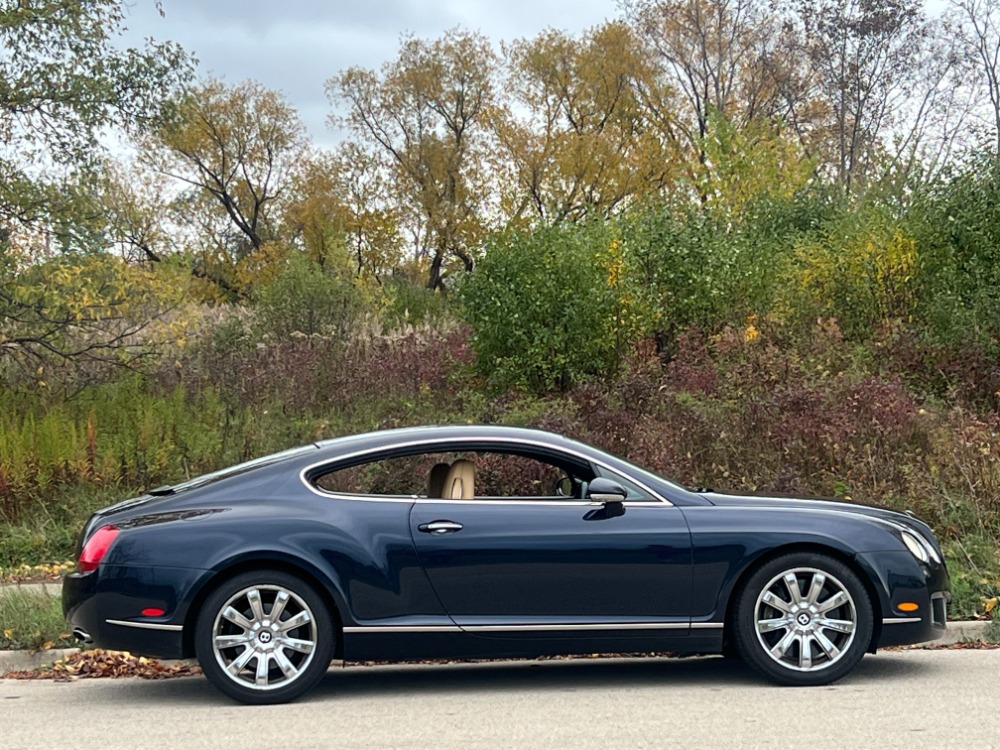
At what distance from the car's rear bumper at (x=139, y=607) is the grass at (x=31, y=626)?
175 cm

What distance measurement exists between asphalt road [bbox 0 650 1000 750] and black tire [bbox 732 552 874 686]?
13 centimetres

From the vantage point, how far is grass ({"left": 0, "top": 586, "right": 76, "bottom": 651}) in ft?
29.1

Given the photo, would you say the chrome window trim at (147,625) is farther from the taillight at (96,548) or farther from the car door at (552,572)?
the car door at (552,572)

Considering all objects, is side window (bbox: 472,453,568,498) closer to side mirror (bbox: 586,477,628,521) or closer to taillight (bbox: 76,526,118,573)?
side mirror (bbox: 586,477,628,521)

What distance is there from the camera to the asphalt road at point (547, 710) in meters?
6.30

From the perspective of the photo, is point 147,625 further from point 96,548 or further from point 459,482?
point 459,482

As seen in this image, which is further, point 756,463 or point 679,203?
point 679,203

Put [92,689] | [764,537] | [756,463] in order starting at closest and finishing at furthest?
1. [764,537]
2. [92,689]
3. [756,463]

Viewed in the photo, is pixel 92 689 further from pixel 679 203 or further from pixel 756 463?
pixel 679 203

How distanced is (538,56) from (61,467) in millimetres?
40966

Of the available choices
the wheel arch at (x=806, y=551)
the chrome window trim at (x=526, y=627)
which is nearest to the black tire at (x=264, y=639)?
the chrome window trim at (x=526, y=627)

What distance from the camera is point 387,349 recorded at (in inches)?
790

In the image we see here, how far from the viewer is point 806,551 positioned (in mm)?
7570

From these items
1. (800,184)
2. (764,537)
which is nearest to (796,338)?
(800,184)
